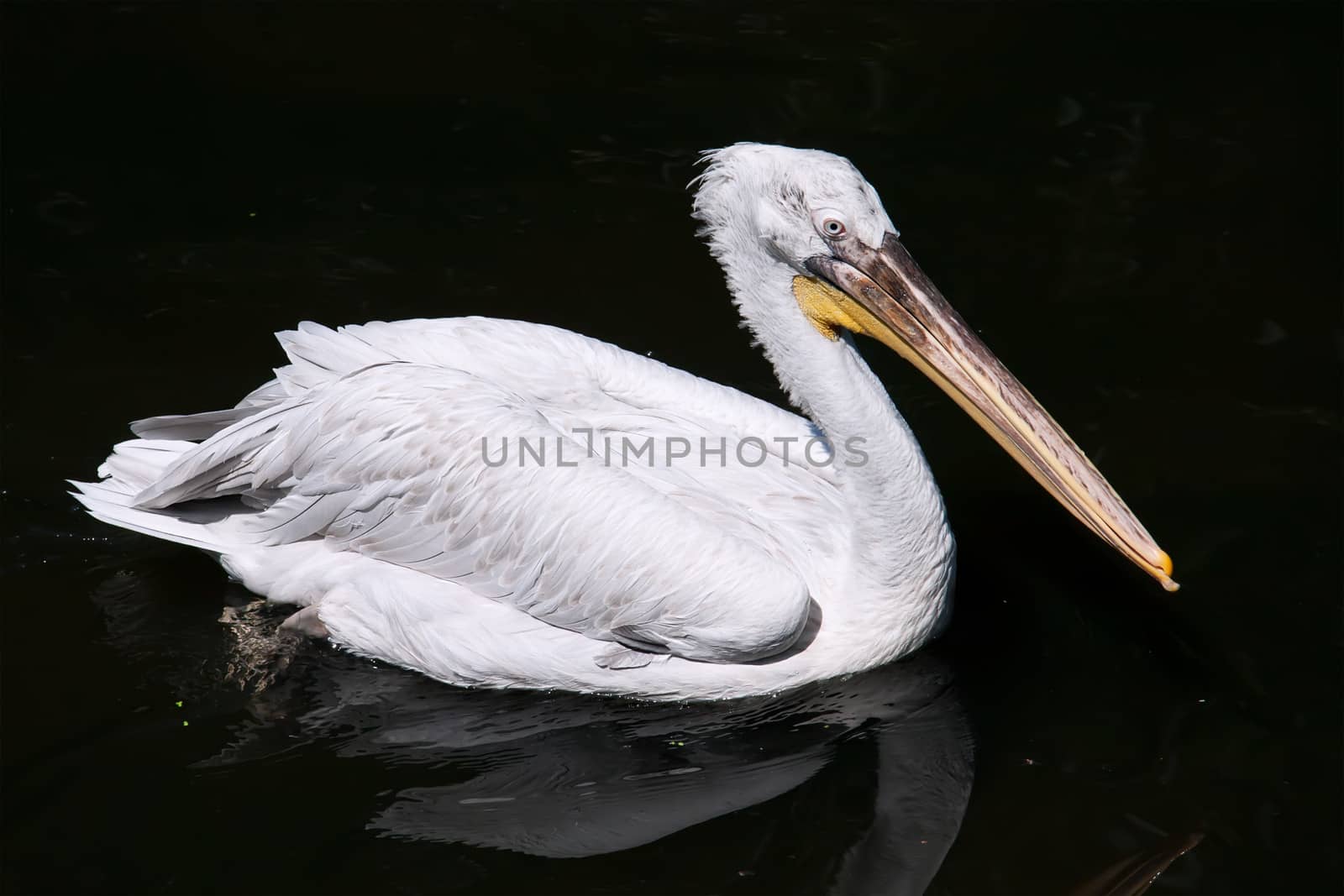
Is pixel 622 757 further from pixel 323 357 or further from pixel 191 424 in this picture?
pixel 191 424

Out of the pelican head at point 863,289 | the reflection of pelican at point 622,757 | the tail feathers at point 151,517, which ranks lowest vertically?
the reflection of pelican at point 622,757

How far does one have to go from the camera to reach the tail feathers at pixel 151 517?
14.5 feet

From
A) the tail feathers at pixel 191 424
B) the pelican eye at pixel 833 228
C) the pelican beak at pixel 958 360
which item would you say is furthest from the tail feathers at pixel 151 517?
the pelican eye at pixel 833 228

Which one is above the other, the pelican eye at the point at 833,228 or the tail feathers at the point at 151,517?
the pelican eye at the point at 833,228

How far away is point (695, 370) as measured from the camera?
5586 mm

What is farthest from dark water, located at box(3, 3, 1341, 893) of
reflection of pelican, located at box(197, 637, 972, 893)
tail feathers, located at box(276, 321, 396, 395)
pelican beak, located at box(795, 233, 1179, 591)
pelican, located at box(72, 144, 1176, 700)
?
tail feathers, located at box(276, 321, 396, 395)

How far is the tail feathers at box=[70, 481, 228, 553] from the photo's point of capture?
4.42 metres

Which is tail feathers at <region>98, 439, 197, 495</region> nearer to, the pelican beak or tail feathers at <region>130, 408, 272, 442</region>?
tail feathers at <region>130, 408, 272, 442</region>

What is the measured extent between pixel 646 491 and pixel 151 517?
1.64 metres

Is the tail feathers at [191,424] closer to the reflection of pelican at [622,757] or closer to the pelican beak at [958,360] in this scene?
the reflection of pelican at [622,757]

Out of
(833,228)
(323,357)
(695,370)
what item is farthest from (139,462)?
(833,228)

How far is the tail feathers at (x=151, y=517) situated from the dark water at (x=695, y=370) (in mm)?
236

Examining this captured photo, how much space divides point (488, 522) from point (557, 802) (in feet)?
2.75

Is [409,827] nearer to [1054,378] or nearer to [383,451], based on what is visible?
Answer: [383,451]
